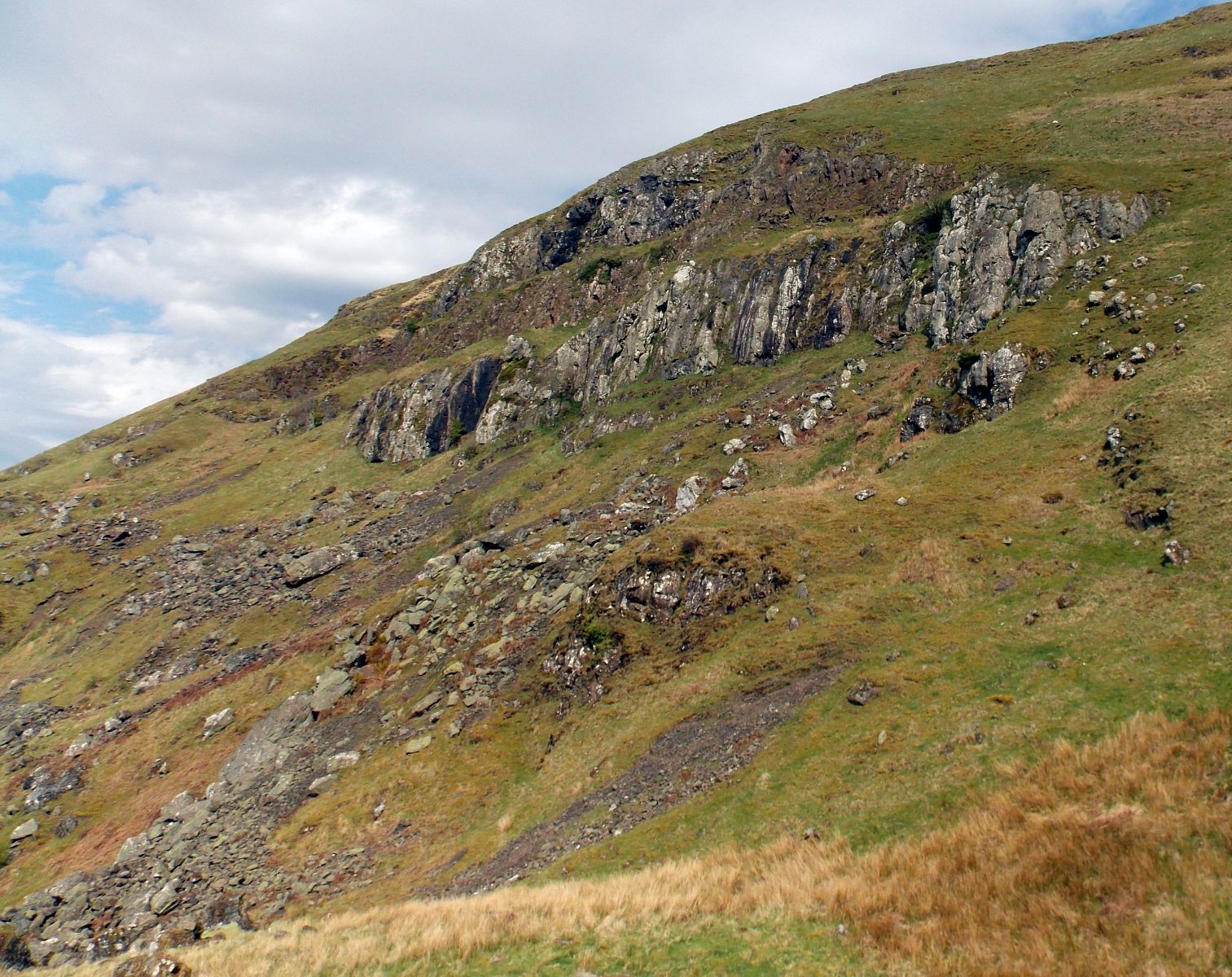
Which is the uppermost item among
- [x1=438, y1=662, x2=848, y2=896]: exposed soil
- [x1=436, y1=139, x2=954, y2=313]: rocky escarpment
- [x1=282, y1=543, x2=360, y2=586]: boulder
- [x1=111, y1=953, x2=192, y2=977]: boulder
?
[x1=436, y1=139, x2=954, y2=313]: rocky escarpment

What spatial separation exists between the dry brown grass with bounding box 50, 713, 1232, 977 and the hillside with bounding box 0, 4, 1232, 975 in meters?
0.11

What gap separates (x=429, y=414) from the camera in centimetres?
10469

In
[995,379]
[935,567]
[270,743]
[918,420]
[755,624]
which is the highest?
[995,379]

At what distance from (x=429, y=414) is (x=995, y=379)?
82467mm

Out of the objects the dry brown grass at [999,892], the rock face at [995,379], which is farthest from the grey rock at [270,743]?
the rock face at [995,379]

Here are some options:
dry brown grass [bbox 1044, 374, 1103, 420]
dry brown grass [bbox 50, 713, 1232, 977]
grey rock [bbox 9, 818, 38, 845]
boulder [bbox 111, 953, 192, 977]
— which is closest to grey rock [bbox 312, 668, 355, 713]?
grey rock [bbox 9, 818, 38, 845]

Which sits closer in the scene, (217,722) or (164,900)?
(164,900)

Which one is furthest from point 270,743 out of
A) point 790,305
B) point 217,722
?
point 790,305

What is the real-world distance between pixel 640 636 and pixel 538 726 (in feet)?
26.5

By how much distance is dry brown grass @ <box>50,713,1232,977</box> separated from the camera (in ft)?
37.4

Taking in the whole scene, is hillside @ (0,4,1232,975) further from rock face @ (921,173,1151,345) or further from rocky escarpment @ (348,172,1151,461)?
rocky escarpment @ (348,172,1151,461)

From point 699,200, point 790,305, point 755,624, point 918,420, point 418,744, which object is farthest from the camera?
point 699,200

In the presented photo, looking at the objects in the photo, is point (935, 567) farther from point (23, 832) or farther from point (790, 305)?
point (23, 832)

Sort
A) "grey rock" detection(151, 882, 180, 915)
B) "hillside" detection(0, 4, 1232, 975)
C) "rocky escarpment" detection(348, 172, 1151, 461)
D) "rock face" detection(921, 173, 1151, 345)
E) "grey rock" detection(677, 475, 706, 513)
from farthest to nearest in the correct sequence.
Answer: "rocky escarpment" detection(348, 172, 1151, 461) < "grey rock" detection(677, 475, 706, 513) < "rock face" detection(921, 173, 1151, 345) < "grey rock" detection(151, 882, 180, 915) < "hillside" detection(0, 4, 1232, 975)
